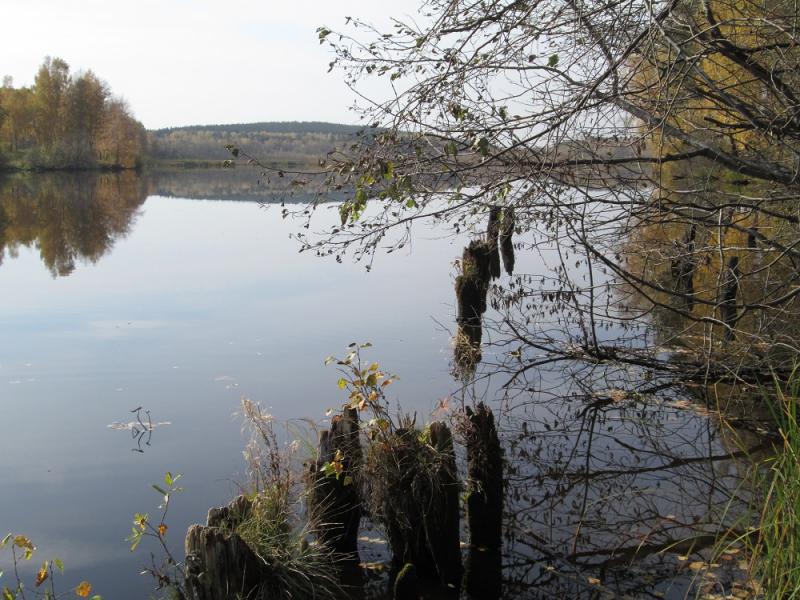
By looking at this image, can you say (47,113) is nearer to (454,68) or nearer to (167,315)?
(167,315)

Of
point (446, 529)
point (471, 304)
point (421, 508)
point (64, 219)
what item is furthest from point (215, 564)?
point (64, 219)

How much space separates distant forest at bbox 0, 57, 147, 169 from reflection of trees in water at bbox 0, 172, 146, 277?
23.2 meters

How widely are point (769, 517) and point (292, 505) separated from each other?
9.70 ft

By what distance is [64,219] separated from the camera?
3212 cm

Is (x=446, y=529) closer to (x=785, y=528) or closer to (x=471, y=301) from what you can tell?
(x=785, y=528)

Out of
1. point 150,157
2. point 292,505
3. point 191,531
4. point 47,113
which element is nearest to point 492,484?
point 292,505

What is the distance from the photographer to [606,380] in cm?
988

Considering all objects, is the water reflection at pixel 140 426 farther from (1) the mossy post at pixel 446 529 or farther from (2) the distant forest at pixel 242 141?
(2) the distant forest at pixel 242 141

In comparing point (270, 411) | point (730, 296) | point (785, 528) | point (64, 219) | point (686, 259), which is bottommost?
point (270, 411)

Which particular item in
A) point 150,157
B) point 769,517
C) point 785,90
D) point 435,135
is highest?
point 150,157

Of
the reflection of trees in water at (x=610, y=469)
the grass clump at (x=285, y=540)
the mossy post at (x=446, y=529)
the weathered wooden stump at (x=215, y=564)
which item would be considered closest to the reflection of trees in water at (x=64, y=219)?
the reflection of trees in water at (x=610, y=469)

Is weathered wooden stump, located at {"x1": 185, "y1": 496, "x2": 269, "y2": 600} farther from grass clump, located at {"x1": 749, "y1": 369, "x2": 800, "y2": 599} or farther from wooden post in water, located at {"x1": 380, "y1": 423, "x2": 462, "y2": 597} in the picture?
grass clump, located at {"x1": 749, "y1": 369, "x2": 800, "y2": 599}

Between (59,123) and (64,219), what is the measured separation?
54.0 meters

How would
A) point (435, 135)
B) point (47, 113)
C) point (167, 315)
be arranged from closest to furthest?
point (435, 135) → point (167, 315) → point (47, 113)
